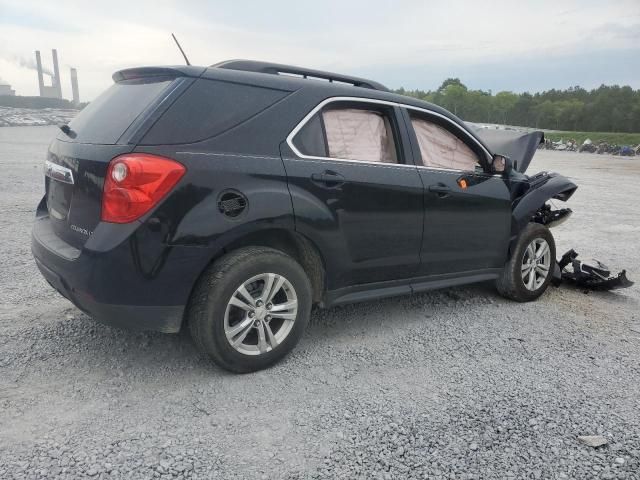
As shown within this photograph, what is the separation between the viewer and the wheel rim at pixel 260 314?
309 cm

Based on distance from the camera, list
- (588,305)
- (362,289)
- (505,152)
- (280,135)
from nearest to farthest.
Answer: (280,135), (362,289), (588,305), (505,152)

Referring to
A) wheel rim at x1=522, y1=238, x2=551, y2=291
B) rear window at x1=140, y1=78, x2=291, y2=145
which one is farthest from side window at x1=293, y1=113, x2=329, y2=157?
wheel rim at x1=522, y1=238, x2=551, y2=291

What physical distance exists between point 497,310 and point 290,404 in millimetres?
2495

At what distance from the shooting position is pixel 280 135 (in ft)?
10.6

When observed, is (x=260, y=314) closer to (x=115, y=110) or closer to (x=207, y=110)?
(x=207, y=110)

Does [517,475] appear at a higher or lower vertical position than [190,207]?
lower

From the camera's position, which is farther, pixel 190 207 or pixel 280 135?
pixel 280 135

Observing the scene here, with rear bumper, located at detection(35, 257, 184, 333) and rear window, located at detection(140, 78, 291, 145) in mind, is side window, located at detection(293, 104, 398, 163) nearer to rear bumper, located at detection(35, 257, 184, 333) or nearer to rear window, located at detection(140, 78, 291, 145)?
rear window, located at detection(140, 78, 291, 145)

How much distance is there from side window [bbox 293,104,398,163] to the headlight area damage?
1.50 meters

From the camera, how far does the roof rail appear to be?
11.5 ft

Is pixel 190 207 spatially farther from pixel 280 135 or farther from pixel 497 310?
pixel 497 310

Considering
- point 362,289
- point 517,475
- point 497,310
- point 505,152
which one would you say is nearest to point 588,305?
point 497,310

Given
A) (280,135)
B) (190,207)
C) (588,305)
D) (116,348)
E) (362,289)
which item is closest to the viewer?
(190,207)

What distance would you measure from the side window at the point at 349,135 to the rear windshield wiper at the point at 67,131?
1.42m
